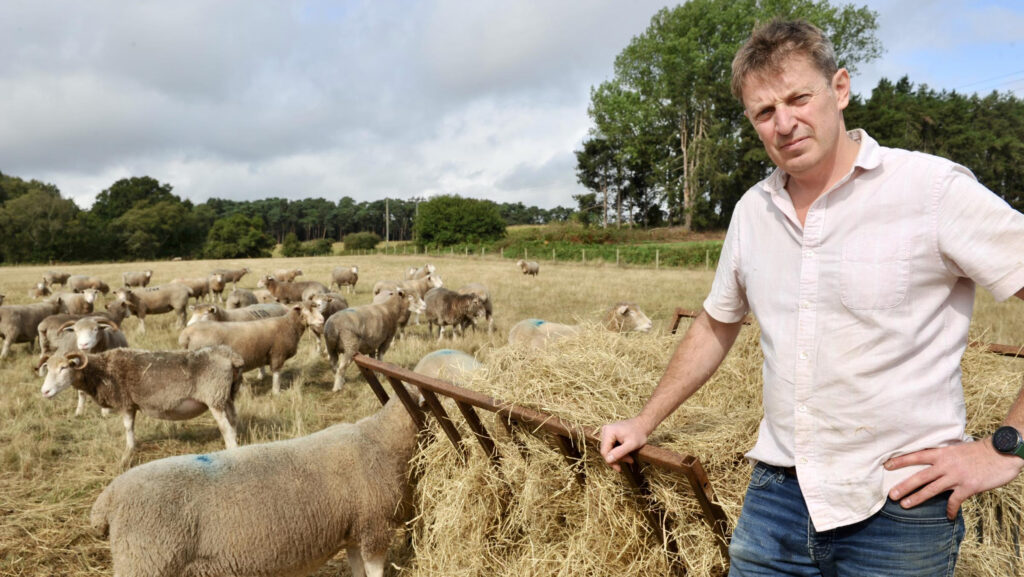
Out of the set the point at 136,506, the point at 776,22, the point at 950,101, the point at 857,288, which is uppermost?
the point at 950,101

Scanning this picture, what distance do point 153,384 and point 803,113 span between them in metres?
6.96

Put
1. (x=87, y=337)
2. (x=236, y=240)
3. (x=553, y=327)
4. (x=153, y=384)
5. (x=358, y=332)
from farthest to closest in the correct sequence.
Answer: (x=236, y=240), (x=358, y=332), (x=87, y=337), (x=553, y=327), (x=153, y=384)

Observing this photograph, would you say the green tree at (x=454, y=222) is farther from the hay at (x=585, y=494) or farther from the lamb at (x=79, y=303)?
the hay at (x=585, y=494)

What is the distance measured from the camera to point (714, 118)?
5062 centimetres

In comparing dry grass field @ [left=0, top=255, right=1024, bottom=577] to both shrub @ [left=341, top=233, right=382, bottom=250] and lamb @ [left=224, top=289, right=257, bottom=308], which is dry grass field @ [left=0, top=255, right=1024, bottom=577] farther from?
shrub @ [left=341, top=233, right=382, bottom=250]

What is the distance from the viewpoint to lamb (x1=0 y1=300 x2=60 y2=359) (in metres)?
11.6

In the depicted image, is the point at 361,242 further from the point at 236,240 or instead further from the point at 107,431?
the point at 107,431

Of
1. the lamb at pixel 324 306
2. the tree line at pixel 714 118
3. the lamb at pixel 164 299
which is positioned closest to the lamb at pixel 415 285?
the lamb at pixel 324 306

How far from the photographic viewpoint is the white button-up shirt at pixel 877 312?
5.00 ft

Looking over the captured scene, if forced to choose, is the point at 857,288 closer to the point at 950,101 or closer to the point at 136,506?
the point at 136,506

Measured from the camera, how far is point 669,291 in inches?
842

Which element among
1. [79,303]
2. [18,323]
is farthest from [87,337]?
[79,303]

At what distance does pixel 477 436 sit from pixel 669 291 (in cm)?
1901

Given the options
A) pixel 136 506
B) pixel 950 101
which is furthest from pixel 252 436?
pixel 950 101
